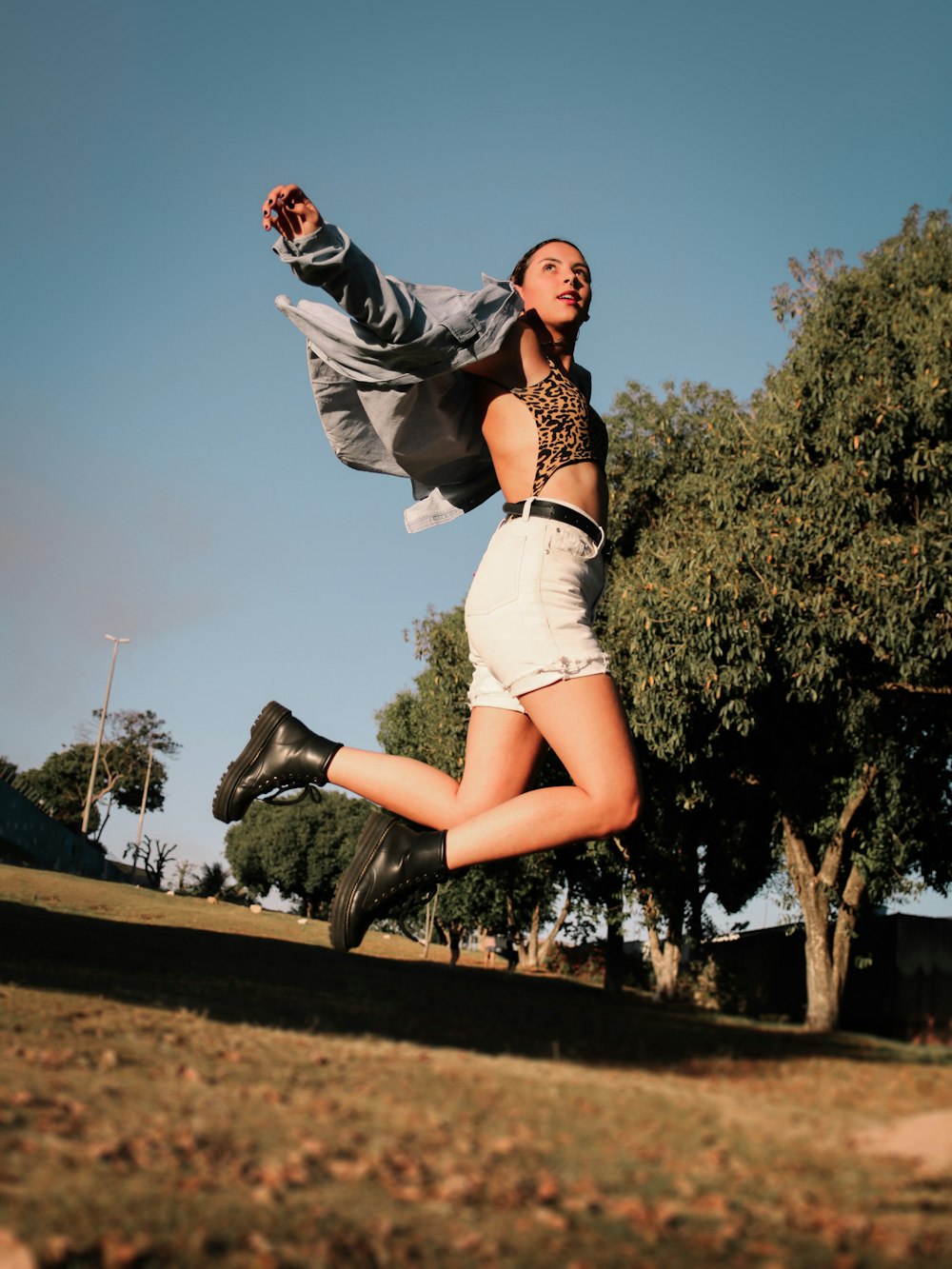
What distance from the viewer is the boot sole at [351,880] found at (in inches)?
160

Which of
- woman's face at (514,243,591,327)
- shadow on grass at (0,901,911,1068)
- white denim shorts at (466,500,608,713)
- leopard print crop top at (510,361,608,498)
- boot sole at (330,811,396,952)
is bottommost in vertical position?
shadow on grass at (0,901,911,1068)

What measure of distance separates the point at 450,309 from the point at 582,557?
3.41 feet

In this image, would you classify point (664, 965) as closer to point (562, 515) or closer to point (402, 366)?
point (562, 515)

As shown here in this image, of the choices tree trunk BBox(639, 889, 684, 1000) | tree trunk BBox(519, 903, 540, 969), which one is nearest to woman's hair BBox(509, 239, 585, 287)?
tree trunk BBox(639, 889, 684, 1000)

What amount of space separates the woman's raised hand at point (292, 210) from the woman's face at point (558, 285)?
1034 mm

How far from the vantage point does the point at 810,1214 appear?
5.38 feet

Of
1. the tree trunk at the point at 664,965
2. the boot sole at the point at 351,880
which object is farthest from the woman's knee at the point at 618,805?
the tree trunk at the point at 664,965

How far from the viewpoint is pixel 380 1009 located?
461cm

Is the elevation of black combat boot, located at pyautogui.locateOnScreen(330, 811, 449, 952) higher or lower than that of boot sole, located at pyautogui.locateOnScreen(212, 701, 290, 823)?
lower

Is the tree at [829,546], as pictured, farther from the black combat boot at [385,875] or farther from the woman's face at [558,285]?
the black combat boot at [385,875]

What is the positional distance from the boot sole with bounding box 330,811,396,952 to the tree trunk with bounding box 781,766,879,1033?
1372 cm

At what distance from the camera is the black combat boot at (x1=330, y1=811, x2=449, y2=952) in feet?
13.1

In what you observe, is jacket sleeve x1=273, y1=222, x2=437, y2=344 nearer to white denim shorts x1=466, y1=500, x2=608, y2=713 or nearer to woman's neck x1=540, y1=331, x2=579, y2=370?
woman's neck x1=540, y1=331, x2=579, y2=370

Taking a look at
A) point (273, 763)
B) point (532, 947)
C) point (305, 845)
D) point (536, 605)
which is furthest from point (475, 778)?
point (305, 845)
